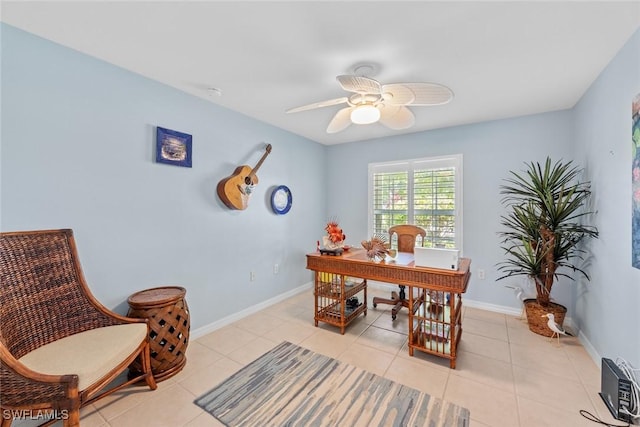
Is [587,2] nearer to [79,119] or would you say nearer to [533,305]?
[533,305]

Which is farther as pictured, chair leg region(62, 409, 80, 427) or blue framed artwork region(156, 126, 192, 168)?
blue framed artwork region(156, 126, 192, 168)

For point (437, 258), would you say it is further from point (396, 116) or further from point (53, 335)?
point (53, 335)

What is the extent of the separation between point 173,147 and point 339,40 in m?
1.73

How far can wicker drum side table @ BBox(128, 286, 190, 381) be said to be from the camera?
73.8 inches

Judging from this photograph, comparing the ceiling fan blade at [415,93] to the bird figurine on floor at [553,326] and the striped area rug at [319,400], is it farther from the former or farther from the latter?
the bird figurine on floor at [553,326]

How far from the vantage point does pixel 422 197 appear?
144 inches

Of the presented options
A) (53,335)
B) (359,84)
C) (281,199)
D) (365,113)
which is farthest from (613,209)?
(53,335)

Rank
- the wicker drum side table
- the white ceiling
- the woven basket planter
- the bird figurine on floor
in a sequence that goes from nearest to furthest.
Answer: the white ceiling < the wicker drum side table < the bird figurine on floor < the woven basket planter

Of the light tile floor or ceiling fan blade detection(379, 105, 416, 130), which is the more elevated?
ceiling fan blade detection(379, 105, 416, 130)

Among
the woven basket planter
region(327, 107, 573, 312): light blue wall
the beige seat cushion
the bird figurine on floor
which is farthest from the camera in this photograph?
region(327, 107, 573, 312): light blue wall

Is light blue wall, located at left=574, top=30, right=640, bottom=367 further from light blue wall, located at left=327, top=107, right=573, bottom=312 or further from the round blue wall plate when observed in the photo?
the round blue wall plate

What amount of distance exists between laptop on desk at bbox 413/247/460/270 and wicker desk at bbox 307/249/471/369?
0.05 meters

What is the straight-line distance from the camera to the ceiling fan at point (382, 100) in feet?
5.29

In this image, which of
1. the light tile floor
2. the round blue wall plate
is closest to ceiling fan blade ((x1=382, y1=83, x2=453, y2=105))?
the round blue wall plate
